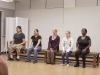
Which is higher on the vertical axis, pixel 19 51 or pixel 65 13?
pixel 65 13

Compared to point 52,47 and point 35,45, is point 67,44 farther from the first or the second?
point 35,45

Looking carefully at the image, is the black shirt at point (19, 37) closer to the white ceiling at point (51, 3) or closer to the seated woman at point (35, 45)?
the seated woman at point (35, 45)

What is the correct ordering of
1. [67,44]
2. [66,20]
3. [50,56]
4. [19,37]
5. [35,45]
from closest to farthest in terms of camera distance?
[67,44] → [50,56] → [35,45] → [19,37] → [66,20]

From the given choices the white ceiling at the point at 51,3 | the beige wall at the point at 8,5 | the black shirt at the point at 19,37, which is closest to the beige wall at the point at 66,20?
the white ceiling at the point at 51,3

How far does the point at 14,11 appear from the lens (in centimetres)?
1012

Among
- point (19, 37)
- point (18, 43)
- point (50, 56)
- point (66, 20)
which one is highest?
point (66, 20)

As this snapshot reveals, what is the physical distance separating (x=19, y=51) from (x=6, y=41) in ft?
7.06

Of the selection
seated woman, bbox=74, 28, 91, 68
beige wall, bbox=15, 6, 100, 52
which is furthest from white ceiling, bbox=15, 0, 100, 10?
seated woman, bbox=74, 28, 91, 68

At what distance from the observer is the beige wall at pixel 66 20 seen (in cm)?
839

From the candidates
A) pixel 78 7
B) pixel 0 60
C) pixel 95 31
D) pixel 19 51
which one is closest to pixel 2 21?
pixel 19 51

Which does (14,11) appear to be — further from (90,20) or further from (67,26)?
(90,20)

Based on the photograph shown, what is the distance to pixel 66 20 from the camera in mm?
9016

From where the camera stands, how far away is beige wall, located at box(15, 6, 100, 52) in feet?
27.5

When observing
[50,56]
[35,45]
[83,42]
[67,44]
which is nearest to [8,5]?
[35,45]
